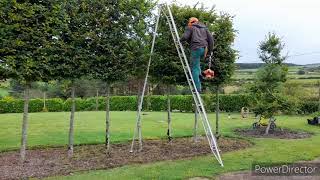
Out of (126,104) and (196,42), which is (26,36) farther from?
(126,104)

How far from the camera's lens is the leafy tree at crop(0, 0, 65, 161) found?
1106 cm

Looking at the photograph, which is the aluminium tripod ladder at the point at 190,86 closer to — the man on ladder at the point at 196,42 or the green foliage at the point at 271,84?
the man on ladder at the point at 196,42

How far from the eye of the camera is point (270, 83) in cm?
2038

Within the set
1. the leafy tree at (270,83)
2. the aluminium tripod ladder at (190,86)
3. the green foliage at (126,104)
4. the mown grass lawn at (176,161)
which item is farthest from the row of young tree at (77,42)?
the green foliage at (126,104)

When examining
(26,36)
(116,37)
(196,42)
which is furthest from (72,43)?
(196,42)

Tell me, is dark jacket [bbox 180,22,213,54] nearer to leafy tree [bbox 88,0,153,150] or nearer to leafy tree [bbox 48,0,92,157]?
leafy tree [bbox 88,0,153,150]

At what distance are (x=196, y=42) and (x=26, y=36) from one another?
4738mm

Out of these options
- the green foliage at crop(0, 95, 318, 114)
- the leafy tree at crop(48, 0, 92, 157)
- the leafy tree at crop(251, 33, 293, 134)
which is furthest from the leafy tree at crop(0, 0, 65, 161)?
the green foliage at crop(0, 95, 318, 114)

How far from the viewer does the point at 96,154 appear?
13.2 m

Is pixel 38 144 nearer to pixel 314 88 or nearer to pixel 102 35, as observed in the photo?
pixel 102 35

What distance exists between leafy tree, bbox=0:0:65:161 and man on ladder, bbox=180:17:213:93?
3.82 metres

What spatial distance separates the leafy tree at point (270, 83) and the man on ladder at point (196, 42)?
8.04 meters

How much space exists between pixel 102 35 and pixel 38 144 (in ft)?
17.1

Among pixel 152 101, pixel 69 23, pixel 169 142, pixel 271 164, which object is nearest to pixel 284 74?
pixel 169 142
